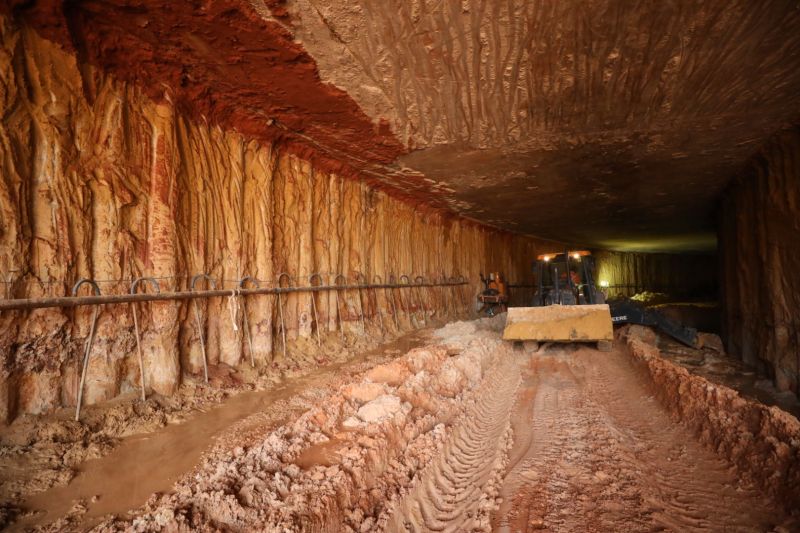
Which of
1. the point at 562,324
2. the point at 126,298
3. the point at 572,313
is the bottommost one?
the point at 562,324

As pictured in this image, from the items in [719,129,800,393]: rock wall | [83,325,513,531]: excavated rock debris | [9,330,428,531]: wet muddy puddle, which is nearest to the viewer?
[83,325,513,531]: excavated rock debris

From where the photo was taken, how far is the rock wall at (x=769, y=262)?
238 inches

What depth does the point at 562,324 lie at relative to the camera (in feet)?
23.0

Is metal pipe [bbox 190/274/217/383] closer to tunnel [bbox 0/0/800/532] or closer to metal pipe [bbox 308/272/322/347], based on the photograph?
tunnel [bbox 0/0/800/532]

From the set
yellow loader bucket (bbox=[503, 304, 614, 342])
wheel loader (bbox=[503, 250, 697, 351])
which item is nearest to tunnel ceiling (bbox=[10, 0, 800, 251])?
wheel loader (bbox=[503, 250, 697, 351])

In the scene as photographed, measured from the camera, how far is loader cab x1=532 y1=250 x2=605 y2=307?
857 cm

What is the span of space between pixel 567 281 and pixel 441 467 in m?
7.19

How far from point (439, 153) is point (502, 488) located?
5.87 meters

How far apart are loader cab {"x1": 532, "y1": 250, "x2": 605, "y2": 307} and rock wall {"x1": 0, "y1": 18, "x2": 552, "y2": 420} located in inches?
229

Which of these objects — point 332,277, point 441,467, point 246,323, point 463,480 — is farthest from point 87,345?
point 332,277

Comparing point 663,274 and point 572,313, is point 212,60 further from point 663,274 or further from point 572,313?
point 663,274

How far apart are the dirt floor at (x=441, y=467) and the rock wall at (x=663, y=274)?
26.4 meters

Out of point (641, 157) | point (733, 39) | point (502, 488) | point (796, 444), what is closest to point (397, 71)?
point (733, 39)

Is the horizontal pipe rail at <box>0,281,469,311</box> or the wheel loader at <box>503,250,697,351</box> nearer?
the horizontal pipe rail at <box>0,281,469,311</box>
